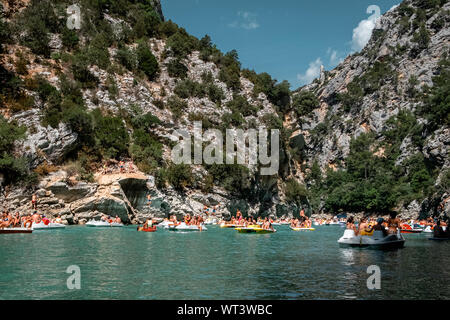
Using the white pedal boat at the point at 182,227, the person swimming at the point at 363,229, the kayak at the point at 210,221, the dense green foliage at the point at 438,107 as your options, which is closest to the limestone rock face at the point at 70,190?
the white pedal boat at the point at 182,227

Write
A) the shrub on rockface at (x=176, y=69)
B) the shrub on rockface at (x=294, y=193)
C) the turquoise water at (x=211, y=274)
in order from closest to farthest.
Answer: the turquoise water at (x=211, y=274) < the shrub on rockface at (x=176, y=69) < the shrub on rockface at (x=294, y=193)

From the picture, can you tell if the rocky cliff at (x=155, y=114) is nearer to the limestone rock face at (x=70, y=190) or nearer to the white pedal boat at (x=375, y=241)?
the limestone rock face at (x=70, y=190)

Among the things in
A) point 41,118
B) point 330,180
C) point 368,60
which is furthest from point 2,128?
point 368,60

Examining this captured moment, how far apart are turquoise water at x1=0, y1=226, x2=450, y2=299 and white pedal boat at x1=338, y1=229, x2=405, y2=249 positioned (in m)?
2.47

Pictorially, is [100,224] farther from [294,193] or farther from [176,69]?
[294,193]

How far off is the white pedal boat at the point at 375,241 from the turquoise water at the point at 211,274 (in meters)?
2.47

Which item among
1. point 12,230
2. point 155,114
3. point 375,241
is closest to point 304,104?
point 155,114

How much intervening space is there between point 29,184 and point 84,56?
88.9ft

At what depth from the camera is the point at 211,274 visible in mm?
13055

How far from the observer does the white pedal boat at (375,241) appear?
21.8 meters

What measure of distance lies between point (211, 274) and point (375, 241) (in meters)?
12.9

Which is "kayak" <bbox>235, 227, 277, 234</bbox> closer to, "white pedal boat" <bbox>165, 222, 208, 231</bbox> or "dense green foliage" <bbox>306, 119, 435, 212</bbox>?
"white pedal boat" <bbox>165, 222, 208, 231</bbox>

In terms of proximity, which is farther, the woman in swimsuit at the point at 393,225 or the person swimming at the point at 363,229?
the person swimming at the point at 363,229

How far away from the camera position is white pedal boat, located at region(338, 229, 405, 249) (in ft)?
71.6
